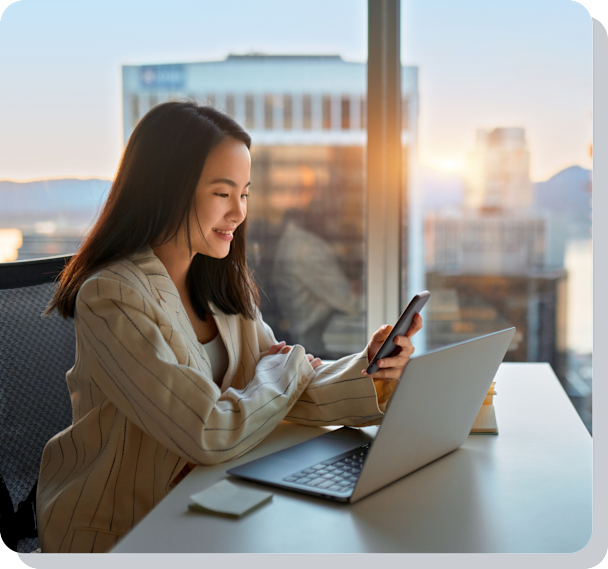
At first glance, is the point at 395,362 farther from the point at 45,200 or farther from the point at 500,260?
the point at 45,200

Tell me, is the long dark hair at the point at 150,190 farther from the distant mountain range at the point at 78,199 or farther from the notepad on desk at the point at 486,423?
the distant mountain range at the point at 78,199

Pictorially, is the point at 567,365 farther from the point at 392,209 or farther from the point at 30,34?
the point at 30,34

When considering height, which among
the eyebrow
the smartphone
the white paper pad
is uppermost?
the eyebrow

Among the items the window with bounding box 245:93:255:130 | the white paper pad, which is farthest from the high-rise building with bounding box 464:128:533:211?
the white paper pad

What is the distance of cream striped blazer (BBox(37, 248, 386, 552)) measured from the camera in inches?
32.9

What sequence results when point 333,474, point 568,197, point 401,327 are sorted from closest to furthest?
point 333,474 → point 401,327 → point 568,197

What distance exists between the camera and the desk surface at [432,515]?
1.98 ft

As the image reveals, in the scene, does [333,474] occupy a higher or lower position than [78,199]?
lower

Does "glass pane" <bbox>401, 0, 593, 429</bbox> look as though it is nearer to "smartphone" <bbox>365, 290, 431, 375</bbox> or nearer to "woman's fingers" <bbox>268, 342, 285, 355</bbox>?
"woman's fingers" <bbox>268, 342, 285, 355</bbox>

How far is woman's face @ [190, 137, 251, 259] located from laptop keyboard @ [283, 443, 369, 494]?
1.70ft

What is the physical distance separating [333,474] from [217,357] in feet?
1.62

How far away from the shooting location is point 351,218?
2.21 m

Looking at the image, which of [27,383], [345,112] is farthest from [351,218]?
[27,383]

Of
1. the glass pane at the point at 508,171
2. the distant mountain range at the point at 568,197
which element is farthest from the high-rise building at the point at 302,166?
the distant mountain range at the point at 568,197
